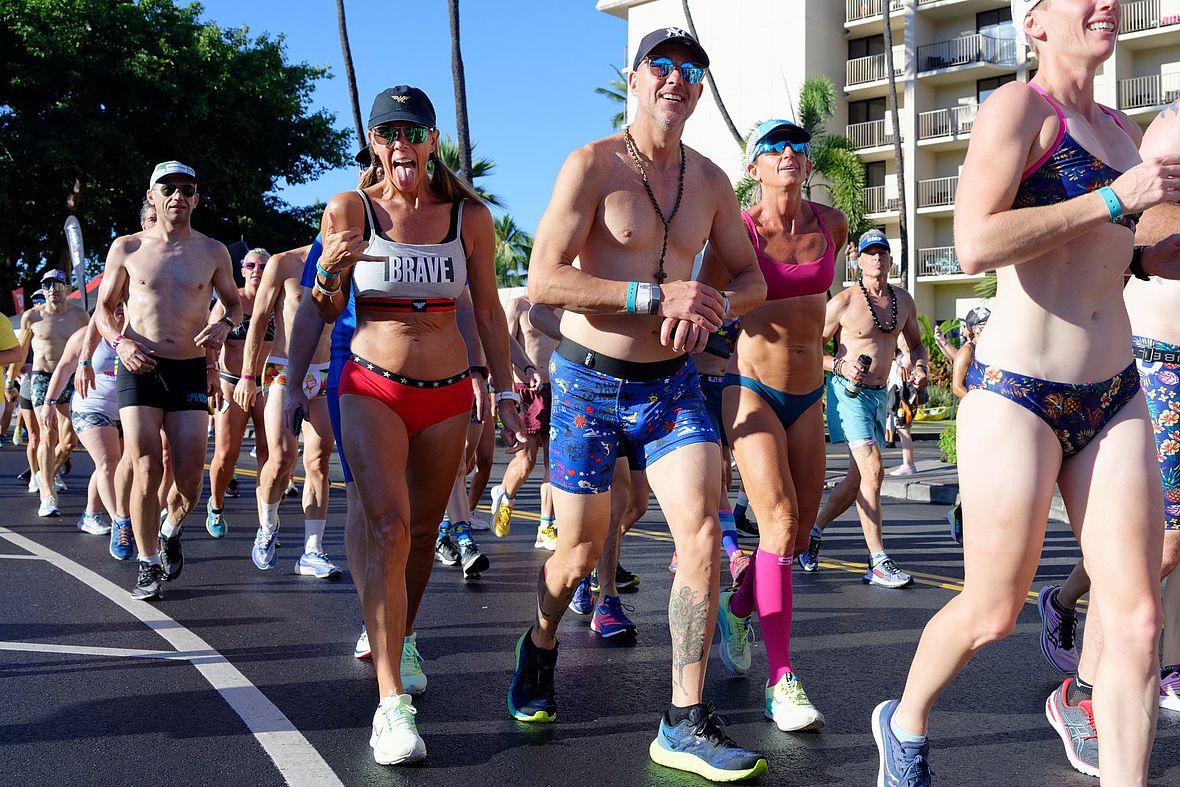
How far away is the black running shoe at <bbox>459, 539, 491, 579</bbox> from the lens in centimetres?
770

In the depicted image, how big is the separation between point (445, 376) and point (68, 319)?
1015 cm

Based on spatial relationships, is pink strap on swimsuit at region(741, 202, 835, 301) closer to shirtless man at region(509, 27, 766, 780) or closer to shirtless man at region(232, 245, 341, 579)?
shirtless man at region(509, 27, 766, 780)

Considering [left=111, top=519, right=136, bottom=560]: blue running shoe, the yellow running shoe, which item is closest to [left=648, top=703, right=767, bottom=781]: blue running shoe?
the yellow running shoe

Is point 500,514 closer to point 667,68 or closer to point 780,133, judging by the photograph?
point 780,133

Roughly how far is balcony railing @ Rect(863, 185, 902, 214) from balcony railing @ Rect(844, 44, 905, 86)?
163 inches

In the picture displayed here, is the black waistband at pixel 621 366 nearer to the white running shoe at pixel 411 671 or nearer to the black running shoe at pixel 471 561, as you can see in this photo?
the white running shoe at pixel 411 671

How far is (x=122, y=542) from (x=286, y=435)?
1365 mm

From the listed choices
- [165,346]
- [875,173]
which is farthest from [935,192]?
[165,346]

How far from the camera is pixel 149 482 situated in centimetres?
713

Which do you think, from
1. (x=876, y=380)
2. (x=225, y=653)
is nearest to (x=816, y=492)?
(x=225, y=653)

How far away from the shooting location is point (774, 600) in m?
4.77

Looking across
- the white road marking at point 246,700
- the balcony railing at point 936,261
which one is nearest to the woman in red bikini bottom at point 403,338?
the white road marking at point 246,700

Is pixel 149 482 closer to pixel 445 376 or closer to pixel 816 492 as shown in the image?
pixel 445 376

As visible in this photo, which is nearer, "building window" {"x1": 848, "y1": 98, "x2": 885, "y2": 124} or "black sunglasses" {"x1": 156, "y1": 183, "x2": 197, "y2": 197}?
"black sunglasses" {"x1": 156, "y1": 183, "x2": 197, "y2": 197}
